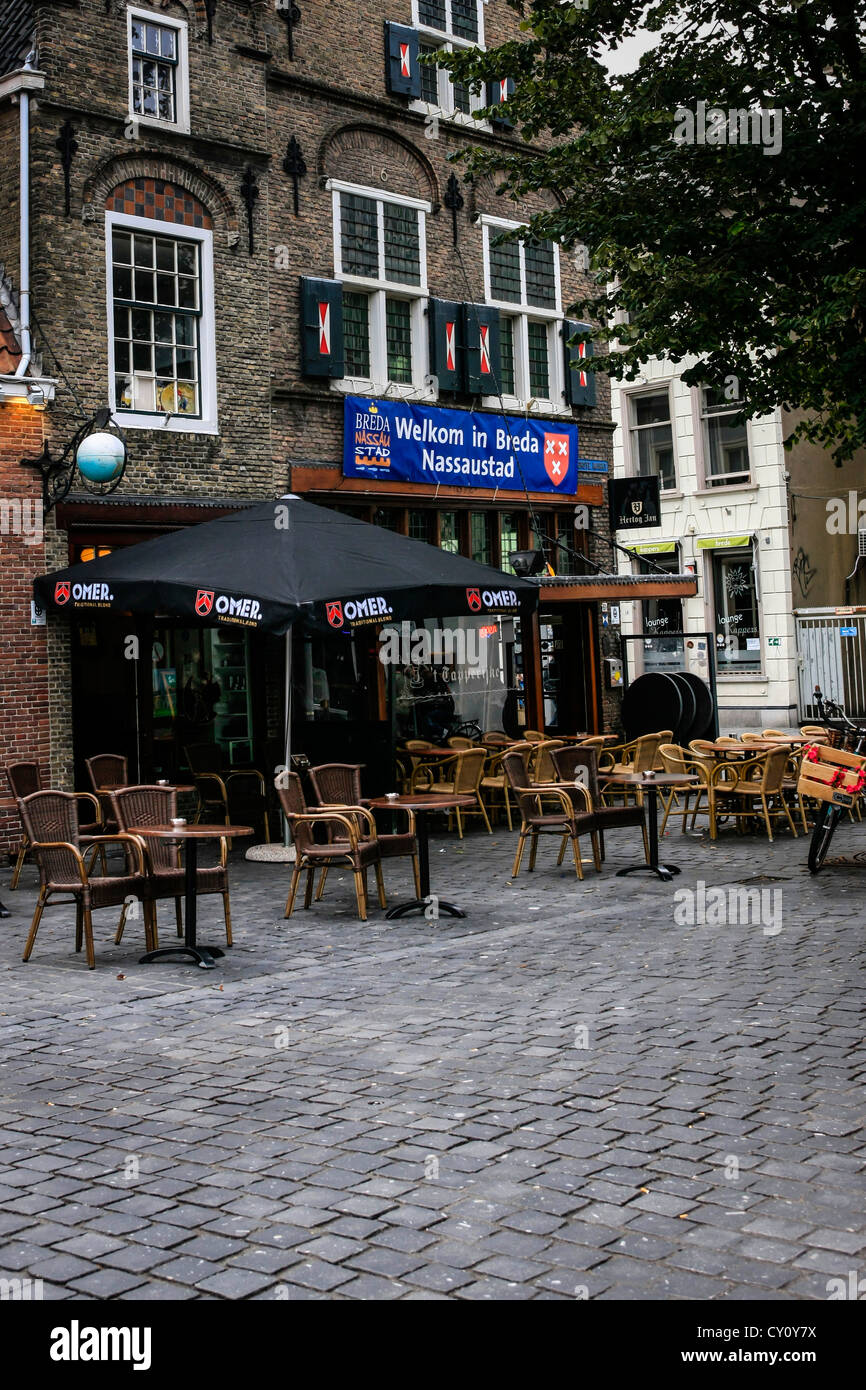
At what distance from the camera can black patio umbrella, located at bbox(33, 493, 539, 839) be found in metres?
11.6

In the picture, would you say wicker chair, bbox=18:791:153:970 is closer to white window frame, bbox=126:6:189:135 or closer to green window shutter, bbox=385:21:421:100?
white window frame, bbox=126:6:189:135

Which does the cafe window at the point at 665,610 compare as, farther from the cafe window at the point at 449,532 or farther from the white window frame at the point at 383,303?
the white window frame at the point at 383,303

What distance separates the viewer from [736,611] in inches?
1255

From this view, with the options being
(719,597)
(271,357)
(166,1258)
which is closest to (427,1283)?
(166,1258)

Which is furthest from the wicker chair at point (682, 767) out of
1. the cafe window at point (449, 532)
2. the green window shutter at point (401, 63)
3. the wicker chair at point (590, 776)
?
the green window shutter at point (401, 63)

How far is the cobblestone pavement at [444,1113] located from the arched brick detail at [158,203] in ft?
28.9

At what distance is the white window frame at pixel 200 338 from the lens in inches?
583

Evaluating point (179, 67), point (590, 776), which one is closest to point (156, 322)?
point (179, 67)

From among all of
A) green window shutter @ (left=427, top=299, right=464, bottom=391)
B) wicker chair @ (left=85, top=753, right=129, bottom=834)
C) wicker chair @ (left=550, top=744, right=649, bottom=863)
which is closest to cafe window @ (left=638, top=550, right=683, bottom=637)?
green window shutter @ (left=427, top=299, right=464, bottom=391)

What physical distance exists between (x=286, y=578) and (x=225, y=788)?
12.4ft

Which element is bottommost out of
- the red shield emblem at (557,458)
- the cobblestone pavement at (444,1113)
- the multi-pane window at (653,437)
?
the cobblestone pavement at (444,1113)

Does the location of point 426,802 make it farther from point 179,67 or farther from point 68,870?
point 179,67

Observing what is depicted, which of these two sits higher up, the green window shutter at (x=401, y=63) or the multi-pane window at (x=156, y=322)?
the green window shutter at (x=401, y=63)

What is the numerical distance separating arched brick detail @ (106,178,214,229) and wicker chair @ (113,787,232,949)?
8.03m
